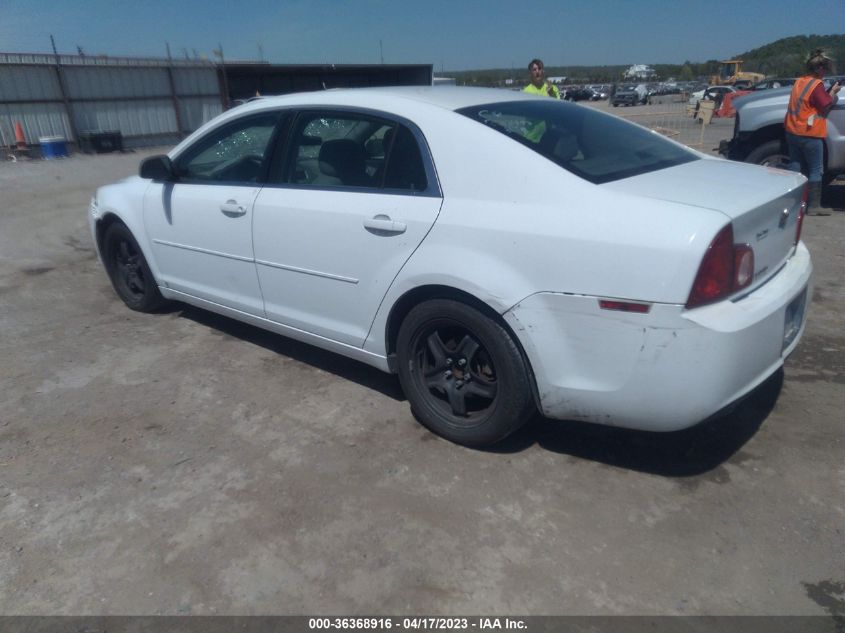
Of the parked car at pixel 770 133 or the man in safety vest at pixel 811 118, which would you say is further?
the parked car at pixel 770 133

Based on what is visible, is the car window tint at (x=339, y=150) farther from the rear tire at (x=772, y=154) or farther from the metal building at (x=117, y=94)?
the metal building at (x=117, y=94)

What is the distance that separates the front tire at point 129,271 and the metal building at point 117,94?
12.7 m

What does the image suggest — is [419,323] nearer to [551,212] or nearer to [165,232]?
[551,212]

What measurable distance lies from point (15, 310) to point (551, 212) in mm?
4721

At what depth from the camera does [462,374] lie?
121 inches

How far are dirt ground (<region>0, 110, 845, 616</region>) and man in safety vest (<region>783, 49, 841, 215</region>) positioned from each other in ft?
12.1

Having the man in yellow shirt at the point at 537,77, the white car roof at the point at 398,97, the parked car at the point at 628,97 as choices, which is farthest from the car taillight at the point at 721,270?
the parked car at the point at 628,97

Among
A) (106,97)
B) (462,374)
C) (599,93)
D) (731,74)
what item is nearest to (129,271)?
(462,374)

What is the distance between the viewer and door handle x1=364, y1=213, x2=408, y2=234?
3035 mm

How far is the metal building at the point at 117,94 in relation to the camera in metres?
16.0

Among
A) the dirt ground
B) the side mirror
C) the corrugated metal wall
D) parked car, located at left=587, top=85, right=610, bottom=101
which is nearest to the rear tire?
the dirt ground

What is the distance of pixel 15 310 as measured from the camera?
208 inches

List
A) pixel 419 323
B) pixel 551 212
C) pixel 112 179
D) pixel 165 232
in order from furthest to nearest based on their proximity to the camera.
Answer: pixel 112 179 → pixel 165 232 → pixel 419 323 → pixel 551 212

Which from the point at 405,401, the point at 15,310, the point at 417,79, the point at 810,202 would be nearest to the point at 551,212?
the point at 405,401
